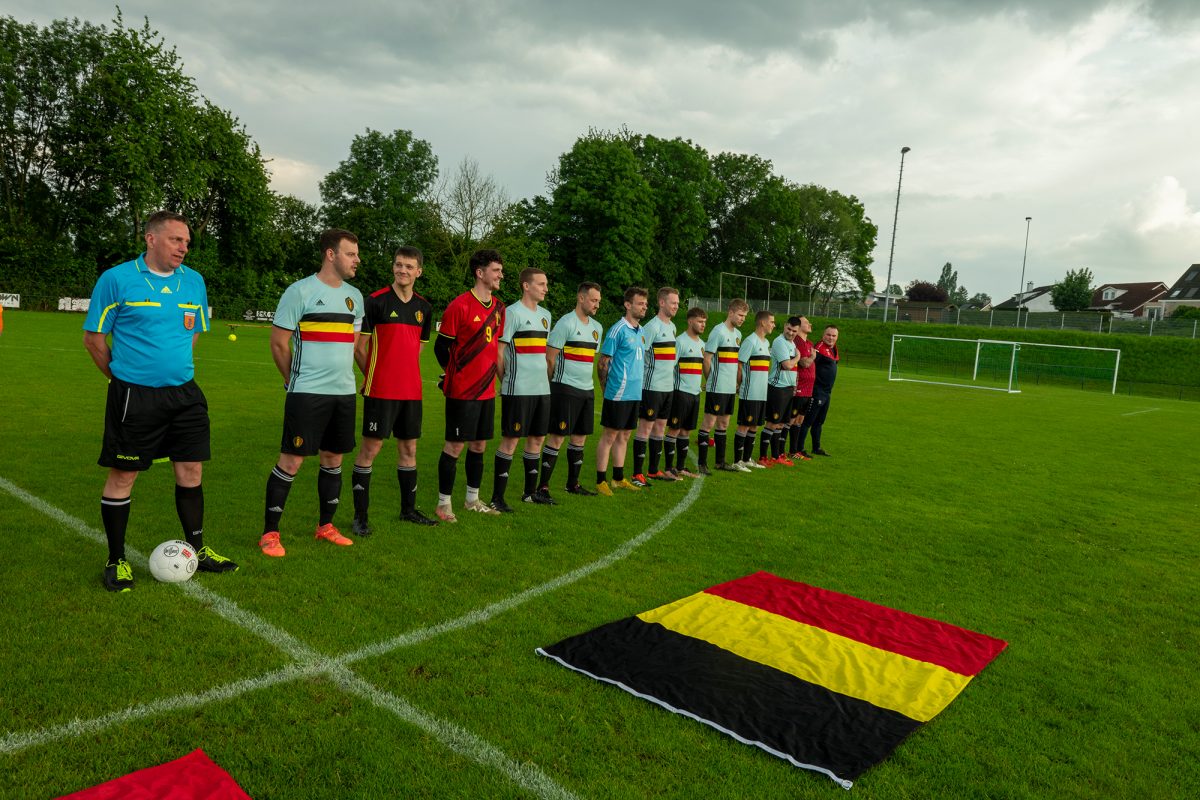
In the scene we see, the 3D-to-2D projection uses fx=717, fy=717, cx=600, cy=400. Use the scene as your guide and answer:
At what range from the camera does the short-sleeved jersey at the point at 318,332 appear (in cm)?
504

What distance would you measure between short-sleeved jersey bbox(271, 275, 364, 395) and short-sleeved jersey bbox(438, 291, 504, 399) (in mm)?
1106

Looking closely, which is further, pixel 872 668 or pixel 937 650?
pixel 937 650

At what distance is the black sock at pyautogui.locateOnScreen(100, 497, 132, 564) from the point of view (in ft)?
14.7

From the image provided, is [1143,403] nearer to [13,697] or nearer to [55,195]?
[13,697]

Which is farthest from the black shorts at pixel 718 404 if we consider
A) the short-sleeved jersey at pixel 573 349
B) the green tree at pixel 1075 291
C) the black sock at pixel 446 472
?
the green tree at pixel 1075 291

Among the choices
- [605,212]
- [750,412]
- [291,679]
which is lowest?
[291,679]

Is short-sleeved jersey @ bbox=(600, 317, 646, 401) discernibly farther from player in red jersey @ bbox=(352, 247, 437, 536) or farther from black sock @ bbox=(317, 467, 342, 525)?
black sock @ bbox=(317, 467, 342, 525)

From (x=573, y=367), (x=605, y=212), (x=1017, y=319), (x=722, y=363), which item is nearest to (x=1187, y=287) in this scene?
(x=1017, y=319)

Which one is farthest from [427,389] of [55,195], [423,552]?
[55,195]

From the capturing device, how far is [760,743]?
3162 millimetres

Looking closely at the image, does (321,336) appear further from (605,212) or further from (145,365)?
(605,212)

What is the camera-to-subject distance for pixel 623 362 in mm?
7656

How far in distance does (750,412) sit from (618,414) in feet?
8.34

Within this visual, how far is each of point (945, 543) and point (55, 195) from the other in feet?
169
